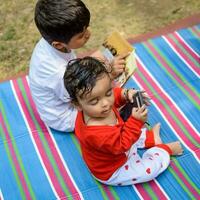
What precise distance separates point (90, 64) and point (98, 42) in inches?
59.9

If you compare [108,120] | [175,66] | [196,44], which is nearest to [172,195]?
[108,120]

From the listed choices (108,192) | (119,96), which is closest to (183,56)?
(119,96)

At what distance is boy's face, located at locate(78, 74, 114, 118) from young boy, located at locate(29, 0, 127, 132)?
37 cm

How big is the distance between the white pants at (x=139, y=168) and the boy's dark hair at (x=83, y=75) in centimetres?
54

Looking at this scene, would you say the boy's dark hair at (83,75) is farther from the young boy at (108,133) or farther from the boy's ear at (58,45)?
the boy's ear at (58,45)

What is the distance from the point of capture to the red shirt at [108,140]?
196 cm

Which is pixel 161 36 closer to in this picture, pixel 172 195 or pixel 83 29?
pixel 83 29

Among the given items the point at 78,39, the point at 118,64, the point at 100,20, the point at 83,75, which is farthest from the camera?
the point at 100,20

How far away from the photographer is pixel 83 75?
183 cm

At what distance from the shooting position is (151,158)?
2283 millimetres

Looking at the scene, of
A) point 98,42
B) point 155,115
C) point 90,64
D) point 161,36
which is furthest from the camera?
point 98,42

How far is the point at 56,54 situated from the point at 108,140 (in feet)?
1.90

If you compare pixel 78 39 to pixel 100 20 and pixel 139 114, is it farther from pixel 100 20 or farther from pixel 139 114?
pixel 100 20

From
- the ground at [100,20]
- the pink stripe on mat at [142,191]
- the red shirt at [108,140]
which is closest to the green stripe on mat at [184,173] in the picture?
the pink stripe on mat at [142,191]
